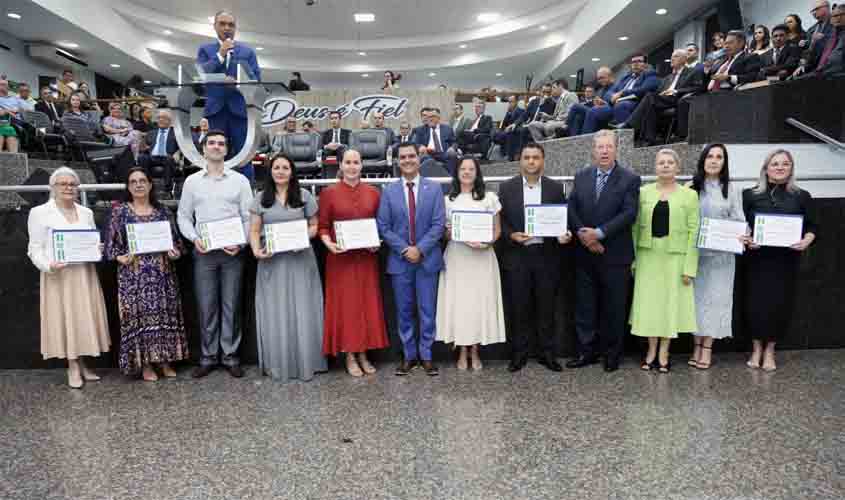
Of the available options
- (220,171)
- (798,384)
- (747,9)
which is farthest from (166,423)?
(747,9)

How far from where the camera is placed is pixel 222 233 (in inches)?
135

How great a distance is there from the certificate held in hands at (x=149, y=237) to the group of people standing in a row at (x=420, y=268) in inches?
3.4

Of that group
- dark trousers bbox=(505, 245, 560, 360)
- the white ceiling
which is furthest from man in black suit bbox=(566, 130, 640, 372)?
the white ceiling

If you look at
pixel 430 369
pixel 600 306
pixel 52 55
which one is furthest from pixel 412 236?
pixel 52 55

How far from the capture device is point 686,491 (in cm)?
211

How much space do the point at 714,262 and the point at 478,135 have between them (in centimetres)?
665

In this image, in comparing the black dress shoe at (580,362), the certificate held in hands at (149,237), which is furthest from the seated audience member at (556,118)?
the certificate held in hands at (149,237)

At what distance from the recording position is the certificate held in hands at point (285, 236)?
3.35 metres

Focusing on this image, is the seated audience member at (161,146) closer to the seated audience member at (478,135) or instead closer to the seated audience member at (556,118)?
the seated audience member at (478,135)

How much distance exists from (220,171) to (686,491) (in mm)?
3254

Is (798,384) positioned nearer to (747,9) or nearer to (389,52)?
(747,9)

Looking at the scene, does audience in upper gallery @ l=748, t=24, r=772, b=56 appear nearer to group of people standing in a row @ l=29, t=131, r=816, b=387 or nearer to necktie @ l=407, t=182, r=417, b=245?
group of people standing in a row @ l=29, t=131, r=816, b=387

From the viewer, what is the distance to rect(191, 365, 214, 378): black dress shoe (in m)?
3.61

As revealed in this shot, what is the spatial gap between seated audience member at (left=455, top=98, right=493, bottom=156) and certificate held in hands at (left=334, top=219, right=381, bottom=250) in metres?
6.73
